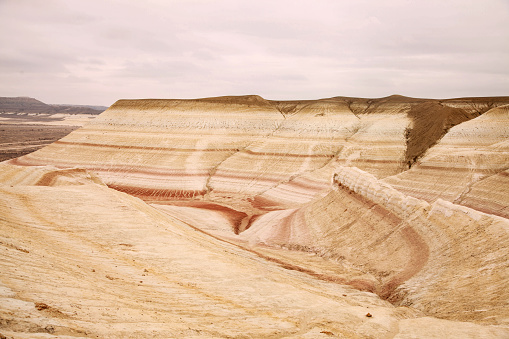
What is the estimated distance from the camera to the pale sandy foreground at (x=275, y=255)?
39.4ft

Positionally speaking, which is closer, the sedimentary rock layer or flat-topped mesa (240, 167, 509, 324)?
flat-topped mesa (240, 167, 509, 324)

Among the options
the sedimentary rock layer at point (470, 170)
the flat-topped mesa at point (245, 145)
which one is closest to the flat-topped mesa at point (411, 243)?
the sedimentary rock layer at point (470, 170)

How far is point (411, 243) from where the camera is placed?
76.9ft

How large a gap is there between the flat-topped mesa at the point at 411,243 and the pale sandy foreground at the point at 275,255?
9 cm

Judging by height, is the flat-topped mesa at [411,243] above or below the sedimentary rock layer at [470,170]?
below

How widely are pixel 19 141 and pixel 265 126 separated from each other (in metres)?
95.3

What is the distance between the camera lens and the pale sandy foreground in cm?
1202

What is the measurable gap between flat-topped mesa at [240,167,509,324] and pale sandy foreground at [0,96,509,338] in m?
0.09

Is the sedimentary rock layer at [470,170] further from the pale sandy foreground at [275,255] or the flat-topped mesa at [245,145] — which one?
the flat-topped mesa at [245,145]

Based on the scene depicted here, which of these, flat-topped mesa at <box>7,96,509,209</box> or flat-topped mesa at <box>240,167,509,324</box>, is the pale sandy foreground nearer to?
flat-topped mesa at <box>240,167,509,324</box>

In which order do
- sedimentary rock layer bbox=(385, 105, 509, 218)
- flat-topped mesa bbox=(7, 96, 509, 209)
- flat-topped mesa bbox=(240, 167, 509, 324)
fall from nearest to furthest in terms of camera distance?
1. flat-topped mesa bbox=(240, 167, 509, 324)
2. sedimentary rock layer bbox=(385, 105, 509, 218)
3. flat-topped mesa bbox=(7, 96, 509, 209)

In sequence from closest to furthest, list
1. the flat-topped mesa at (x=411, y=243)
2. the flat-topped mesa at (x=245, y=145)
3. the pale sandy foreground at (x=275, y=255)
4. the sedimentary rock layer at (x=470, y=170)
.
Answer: the pale sandy foreground at (x=275, y=255), the flat-topped mesa at (x=411, y=243), the sedimentary rock layer at (x=470, y=170), the flat-topped mesa at (x=245, y=145)

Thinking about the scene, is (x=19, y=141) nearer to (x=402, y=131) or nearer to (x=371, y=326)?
(x=402, y=131)

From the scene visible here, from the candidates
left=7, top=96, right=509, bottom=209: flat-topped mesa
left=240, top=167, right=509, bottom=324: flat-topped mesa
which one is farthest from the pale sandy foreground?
left=7, top=96, right=509, bottom=209: flat-topped mesa
